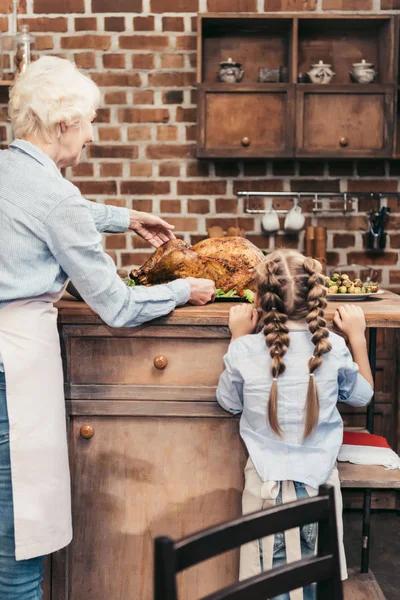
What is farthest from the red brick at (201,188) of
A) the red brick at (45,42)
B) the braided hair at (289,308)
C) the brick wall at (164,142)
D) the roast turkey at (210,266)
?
the braided hair at (289,308)

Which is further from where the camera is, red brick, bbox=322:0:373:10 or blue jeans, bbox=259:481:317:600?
red brick, bbox=322:0:373:10

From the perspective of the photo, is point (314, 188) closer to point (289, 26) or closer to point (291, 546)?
point (289, 26)

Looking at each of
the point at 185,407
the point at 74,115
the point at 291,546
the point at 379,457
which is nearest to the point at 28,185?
the point at 74,115

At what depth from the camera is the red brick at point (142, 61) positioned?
3.83 meters

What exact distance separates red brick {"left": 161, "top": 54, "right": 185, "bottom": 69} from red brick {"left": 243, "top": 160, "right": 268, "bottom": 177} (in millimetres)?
591

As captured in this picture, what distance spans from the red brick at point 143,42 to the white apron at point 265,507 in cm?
247

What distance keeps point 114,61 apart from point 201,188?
29.8 inches

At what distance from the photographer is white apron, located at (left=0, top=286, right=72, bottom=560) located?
6.12 feet

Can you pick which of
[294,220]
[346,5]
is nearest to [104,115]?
[294,220]

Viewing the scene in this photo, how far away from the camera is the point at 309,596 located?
2.04 metres

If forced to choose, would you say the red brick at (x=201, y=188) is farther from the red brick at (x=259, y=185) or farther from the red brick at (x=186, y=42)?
the red brick at (x=186, y=42)

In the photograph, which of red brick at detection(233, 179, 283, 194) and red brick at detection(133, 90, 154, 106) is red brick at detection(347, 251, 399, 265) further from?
red brick at detection(133, 90, 154, 106)

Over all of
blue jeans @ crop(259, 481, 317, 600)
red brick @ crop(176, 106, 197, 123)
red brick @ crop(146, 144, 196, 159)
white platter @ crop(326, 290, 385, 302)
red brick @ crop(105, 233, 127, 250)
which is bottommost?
blue jeans @ crop(259, 481, 317, 600)

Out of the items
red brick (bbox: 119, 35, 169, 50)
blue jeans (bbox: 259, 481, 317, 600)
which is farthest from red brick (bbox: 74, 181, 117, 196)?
blue jeans (bbox: 259, 481, 317, 600)
